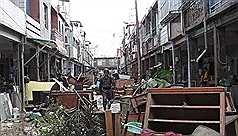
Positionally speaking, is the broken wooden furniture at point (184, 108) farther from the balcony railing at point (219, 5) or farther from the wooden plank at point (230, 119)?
the balcony railing at point (219, 5)

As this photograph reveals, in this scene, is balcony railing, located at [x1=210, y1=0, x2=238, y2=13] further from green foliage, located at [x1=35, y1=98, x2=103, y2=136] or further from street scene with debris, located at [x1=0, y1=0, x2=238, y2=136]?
green foliage, located at [x1=35, y1=98, x2=103, y2=136]

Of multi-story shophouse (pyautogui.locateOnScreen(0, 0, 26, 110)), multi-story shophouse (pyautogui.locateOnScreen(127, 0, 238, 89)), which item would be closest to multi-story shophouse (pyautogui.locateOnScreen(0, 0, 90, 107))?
multi-story shophouse (pyautogui.locateOnScreen(0, 0, 26, 110))

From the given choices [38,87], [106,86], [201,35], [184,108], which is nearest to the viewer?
[184,108]

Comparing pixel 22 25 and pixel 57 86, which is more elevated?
pixel 22 25

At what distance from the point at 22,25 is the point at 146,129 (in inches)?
388

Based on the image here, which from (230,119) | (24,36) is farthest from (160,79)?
(24,36)

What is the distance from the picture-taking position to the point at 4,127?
1144 centimetres

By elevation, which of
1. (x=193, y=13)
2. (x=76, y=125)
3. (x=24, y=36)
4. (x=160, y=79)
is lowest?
(x=76, y=125)

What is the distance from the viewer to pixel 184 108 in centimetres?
718

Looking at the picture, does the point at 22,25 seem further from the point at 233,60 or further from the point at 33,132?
the point at 233,60

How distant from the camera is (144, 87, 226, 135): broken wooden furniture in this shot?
678 centimetres

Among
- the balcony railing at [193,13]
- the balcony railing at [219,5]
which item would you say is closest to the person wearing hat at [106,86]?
the balcony railing at [193,13]

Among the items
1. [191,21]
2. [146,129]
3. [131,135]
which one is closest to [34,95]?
[191,21]

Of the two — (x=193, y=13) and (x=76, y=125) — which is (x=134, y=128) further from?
(x=193, y=13)
